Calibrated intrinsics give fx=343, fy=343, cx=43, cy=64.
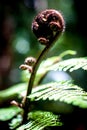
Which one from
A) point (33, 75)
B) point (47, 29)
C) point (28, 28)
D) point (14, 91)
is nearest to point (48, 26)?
point (47, 29)

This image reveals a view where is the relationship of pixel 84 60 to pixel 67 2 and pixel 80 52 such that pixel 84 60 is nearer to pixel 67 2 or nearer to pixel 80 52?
pixel 80 52

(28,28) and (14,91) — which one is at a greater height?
(28,28)

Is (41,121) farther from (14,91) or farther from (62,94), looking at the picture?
(14,91)

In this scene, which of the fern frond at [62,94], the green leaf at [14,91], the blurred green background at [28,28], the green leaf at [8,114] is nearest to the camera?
the fern frond at [62,94]

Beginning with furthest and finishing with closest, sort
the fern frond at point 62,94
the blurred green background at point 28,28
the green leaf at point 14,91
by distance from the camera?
the blurred green background at point 28,28, the green leaf at point 14,91, the fern frond at point 62,94

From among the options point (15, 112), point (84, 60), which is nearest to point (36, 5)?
point (15, 112)

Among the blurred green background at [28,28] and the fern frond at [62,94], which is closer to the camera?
the fern frond at [62,94]

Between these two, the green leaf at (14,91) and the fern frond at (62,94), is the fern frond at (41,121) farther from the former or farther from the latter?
the green leaf at (14,91)

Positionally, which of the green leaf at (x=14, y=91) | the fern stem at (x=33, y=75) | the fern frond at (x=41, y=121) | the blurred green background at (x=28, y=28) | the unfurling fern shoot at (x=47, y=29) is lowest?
the fern frond at (x=41, y=121)

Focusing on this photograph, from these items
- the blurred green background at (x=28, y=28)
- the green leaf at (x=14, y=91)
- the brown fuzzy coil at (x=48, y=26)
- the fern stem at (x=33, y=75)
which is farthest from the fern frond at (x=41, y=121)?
the blurred green background at (x=28, y=28)
